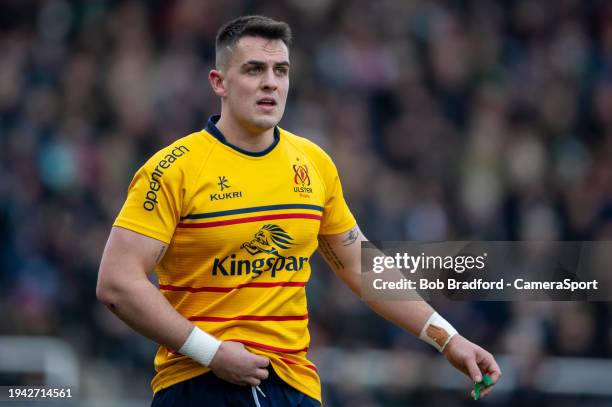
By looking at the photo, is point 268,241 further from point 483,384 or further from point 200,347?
point 483,384

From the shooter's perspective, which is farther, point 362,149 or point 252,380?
point 362,149

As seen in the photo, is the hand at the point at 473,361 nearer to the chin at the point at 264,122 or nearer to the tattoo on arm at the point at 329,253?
the tattoo on arm at the point at 329,253

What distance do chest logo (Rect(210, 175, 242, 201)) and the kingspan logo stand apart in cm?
21

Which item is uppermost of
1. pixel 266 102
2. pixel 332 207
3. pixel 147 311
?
pixel 266 102

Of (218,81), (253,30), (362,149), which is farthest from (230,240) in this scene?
(362,149)

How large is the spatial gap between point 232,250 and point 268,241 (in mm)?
188

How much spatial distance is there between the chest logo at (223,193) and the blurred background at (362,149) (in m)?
5.96

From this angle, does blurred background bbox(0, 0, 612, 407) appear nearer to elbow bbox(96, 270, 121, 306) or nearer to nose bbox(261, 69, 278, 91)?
elbow bbox(96, 270, 121, 306)

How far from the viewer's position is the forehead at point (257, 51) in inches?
237

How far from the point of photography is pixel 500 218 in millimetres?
13812

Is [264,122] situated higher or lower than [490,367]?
higher

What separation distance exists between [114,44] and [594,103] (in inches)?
235

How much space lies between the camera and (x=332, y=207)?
21.0 ft

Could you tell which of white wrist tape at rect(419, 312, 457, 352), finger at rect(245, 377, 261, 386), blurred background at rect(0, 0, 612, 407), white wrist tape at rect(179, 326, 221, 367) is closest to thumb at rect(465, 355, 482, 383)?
white wrist tape at rect(419, 312, 457, 352)
